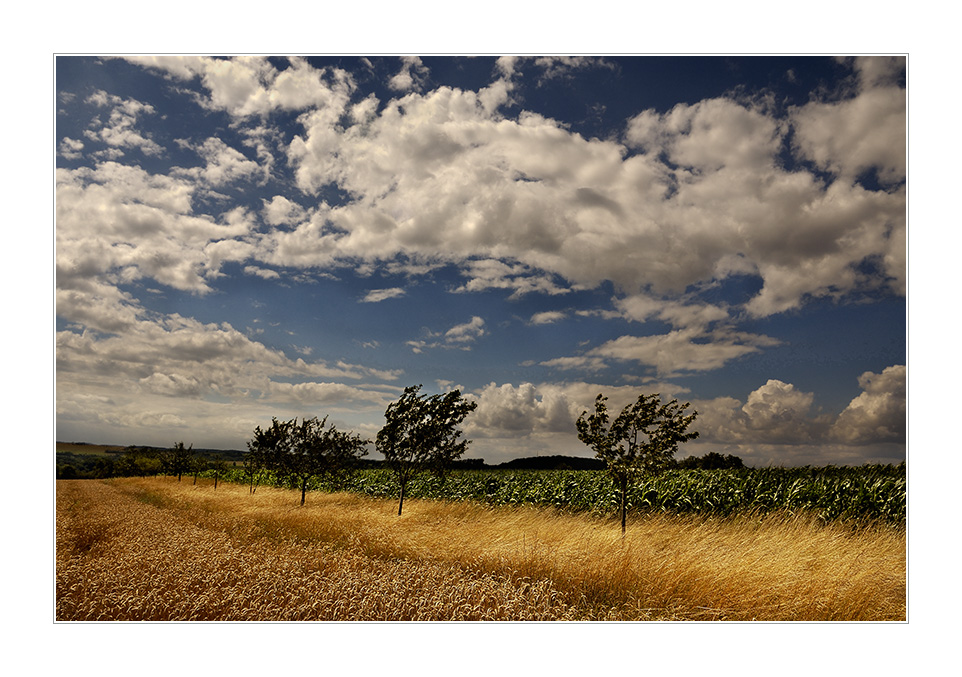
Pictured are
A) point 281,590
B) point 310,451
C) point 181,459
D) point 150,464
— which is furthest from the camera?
point 150,464

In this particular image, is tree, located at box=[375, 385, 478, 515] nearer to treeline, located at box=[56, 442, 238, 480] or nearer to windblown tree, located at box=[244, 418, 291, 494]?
windblown tree, located at box=[244, 418, 291, 494]

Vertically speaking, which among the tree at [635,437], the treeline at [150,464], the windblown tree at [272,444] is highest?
the tree at [635,437]

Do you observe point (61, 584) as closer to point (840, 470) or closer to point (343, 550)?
point (343, 550)

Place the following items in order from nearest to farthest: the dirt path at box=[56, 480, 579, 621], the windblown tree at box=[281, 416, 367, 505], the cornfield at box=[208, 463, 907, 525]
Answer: the dirt path at box=[56, 480, 579, 621] → the cornfield at box=[208, 463, 907, 525] → the windblown tree at box=[281, 416, 367, 505]

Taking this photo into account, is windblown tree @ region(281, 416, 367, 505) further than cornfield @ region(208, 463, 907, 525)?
Yes

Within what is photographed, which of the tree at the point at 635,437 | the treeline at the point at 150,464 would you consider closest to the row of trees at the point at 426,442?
the tree at the point at 635,437

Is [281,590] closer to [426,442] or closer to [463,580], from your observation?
[463,580]

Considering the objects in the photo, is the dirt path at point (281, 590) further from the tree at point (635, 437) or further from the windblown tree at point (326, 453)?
the windblown tree at point (326, 453)

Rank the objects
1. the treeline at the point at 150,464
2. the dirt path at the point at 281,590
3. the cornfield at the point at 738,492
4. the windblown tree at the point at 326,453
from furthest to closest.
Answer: the treeline at the point at 150,464 < the windblown tree at the point at 326,453 < the cornfield at the point at 738,492 < the dirt path at the point at 281,590

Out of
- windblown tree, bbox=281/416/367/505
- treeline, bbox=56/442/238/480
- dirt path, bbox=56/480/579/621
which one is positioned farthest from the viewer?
treeline, bbox=56/442/238/480

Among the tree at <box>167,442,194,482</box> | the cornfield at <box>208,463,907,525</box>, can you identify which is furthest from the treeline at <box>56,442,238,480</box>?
the cornfield at <box>208,463,907,525</box>

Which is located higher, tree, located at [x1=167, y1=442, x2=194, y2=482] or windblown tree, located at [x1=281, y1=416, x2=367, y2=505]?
windblown tree, located at [x1=281, y1=416, x2=367, y2=505]

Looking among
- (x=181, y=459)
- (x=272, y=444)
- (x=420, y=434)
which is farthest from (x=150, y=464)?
(x=420, y=434)
